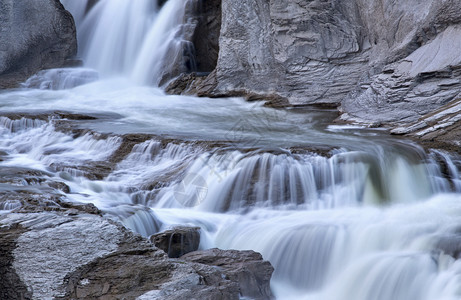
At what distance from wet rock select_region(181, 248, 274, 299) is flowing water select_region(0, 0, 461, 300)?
0.38 meters

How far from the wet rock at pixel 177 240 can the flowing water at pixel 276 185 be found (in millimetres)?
223

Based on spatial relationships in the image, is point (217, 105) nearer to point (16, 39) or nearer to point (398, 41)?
point (398, 41)

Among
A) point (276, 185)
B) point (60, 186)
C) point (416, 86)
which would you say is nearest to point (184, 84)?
point (416, 86)

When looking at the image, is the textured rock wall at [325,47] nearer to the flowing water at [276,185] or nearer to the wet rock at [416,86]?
the wet rock at [416,86]

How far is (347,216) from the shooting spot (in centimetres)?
593

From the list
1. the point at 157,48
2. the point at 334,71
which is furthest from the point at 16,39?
the point at 334,71

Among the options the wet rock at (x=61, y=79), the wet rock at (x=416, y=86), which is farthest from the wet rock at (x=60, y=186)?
the wet rock at (x=61, y=79)

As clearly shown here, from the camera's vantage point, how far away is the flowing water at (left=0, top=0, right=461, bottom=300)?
5051 mm

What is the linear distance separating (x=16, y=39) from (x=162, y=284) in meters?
11.7

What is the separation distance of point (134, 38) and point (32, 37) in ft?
8.40

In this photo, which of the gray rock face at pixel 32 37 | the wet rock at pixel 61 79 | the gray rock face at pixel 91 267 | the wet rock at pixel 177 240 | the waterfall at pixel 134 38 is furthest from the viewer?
the gray rock face at pixel 32 37

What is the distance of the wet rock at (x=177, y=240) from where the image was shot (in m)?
5.21

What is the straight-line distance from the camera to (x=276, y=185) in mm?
6461

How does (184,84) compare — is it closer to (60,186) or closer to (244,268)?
(60,186)
